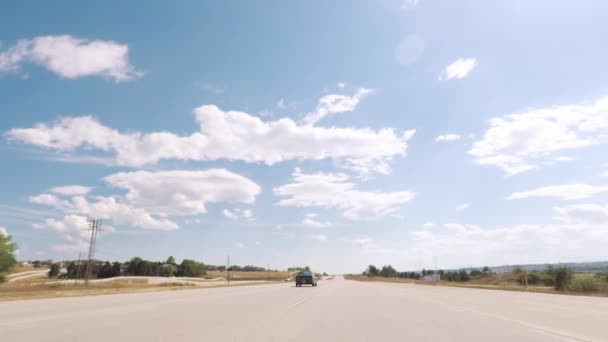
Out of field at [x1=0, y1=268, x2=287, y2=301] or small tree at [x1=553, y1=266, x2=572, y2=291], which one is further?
small tree at [x1=553, y1=266, x2=572, y2=291]

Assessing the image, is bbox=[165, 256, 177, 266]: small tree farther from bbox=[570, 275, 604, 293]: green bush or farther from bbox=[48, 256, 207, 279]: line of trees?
bbox=[570, 275, 604, 293]: green bush

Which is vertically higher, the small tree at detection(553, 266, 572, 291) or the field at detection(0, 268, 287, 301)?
the small tree at detection(553, 266, 572, 291)

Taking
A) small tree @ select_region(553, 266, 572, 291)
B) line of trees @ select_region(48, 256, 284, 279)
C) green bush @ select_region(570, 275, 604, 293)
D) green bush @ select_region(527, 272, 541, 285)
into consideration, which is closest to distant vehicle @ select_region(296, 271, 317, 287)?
small tree @ select_region(553, 266, 572, 291)

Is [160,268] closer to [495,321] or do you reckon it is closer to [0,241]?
[0,241]

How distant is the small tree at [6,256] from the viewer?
189ft

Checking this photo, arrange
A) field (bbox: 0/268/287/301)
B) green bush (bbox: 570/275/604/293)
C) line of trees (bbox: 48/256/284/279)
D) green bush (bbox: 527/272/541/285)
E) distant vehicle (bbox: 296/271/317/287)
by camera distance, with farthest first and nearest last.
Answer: line of trees (bbox: 48/256/284/279) < green bush (bbox: 527/272/541/285) < distant vehicle (bbox: 296/271/317/287) < field (bbox: 0/268/287/301) < green bush (bbox: 570/275/604/293)

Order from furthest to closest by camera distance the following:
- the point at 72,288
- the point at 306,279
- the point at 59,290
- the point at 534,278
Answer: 1. the point at 534,278
2. the point at 306,279
3. the point at 72,288
4. the point at 59,290

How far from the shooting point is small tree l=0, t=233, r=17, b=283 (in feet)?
189

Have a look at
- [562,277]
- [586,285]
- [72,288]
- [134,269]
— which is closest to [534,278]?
[562,277]

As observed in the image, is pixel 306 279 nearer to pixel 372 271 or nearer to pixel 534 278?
pixel 534 278

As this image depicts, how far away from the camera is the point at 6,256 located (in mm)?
58188

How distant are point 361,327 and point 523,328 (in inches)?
150

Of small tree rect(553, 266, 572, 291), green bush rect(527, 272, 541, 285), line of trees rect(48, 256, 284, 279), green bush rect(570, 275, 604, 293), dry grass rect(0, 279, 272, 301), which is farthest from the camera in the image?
line of trees rect(48, 256, 284, 279)

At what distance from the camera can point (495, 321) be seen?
1117cm
